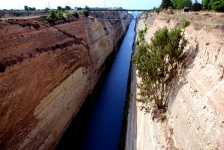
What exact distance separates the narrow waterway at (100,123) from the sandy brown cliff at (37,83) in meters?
1.08

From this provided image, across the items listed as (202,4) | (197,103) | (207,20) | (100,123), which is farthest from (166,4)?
(197,103)

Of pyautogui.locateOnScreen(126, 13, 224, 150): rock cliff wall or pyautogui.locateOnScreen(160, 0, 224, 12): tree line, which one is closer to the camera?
pyautogui.locateOnScreen(126, 13, 224, 150): rock cliff wall

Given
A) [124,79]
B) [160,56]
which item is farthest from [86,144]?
[124,79]

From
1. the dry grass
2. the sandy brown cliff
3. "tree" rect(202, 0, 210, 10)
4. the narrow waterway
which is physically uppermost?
"tree" rect(202, 0, 210, 10)

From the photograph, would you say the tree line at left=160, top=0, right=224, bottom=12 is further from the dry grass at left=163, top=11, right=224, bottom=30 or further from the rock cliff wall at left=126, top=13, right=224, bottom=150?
the rock cliff wall at left=126, top=13, right=224, bottom=150

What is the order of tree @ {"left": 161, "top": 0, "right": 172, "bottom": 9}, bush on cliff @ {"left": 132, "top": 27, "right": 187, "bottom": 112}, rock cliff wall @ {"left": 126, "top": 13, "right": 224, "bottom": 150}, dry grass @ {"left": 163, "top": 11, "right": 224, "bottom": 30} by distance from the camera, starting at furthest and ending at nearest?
tree @ {"left": 161, "top": 0, "right": 172, "bottom": 9} < dry grass @ {"left": 163, "top": 11, "right": 224, "bottom": 30} < bush on cliff @ {"left": 132, "top": 27, "right": 187, "bottom": 112} < rock cliff wall @ {"left": 126, "top": 13, "right": 224, "bottom": 150}

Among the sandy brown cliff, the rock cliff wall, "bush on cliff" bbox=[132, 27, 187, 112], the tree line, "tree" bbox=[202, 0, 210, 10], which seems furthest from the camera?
"tree" bbox=[202, 0, 210, 10]

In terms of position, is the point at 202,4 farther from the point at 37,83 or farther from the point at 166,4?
the point at 37,83

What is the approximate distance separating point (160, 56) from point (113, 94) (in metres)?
15.6

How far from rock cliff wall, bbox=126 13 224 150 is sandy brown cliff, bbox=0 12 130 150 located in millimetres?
6372

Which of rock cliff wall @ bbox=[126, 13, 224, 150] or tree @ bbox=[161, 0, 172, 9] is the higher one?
tree @ bbox=[161, 0, 172, 9]

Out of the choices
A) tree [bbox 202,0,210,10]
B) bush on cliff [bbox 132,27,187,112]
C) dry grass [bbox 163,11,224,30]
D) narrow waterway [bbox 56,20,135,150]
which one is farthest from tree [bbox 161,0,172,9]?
bush on cliff [bbox 132,27,187,112]

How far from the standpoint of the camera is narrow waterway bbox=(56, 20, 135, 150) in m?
18.8

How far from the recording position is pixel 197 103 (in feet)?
30.6
